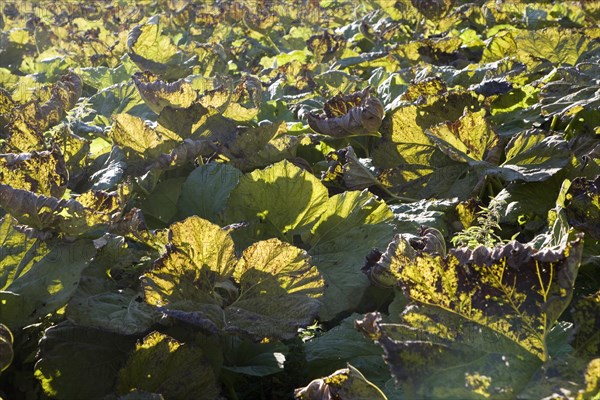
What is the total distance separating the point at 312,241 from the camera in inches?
62.8

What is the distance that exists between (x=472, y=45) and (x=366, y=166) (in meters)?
1.56

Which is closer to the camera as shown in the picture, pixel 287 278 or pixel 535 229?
pixel 287 278

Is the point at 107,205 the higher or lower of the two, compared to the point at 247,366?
higher

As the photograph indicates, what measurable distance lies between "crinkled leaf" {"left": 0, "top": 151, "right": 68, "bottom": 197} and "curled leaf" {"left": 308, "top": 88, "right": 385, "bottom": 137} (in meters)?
0.74

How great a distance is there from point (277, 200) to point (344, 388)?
2.01ft

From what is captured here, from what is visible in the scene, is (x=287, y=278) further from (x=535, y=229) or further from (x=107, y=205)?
(x=535, y=229)

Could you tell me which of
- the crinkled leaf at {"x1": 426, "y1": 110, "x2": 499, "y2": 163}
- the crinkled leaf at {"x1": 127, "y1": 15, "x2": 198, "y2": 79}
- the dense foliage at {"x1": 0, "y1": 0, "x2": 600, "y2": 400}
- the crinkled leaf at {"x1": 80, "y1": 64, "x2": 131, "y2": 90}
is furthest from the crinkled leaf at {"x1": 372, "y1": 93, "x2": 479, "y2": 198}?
the crinkled leaf at {"x1": 80, "y1": 64, "x2": 131, "y2": 90}

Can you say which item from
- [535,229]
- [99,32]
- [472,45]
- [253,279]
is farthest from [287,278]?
[99,32]

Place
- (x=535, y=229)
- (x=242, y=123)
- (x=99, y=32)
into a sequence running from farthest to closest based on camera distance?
(x=99, y=32) < (x=242, y=123) < (x=535, y=229)

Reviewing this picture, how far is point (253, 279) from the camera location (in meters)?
1.24

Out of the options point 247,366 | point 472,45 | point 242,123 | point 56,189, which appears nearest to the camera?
point 247,366

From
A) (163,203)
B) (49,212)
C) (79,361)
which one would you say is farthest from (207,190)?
(79,361)

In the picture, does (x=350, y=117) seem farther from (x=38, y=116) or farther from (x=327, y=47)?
(x=327, y=47)

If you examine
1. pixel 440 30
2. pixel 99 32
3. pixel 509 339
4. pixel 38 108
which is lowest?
pixel 99 32
